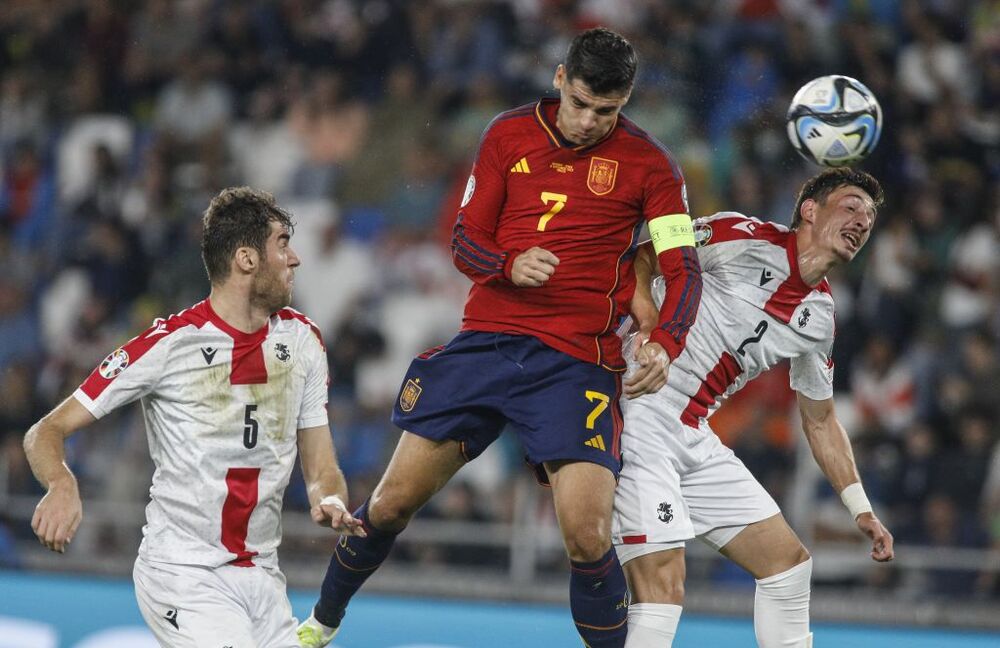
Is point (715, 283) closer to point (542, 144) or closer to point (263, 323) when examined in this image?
point (542, 144)

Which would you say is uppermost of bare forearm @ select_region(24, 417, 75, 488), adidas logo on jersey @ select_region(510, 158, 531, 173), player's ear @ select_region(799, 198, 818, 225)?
adidas logo on jersey @ select_region(510, 158, 531, 173)

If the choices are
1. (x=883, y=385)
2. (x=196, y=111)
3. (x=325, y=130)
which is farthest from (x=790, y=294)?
(x=196, y=111)

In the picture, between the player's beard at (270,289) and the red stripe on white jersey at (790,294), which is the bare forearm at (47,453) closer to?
the player's beard at (270,289)

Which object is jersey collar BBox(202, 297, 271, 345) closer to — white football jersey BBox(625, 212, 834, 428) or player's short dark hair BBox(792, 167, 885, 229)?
white football jersey BBox(625, 212, 834, 428)

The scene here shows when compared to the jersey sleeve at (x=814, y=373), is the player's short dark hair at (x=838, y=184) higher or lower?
higher

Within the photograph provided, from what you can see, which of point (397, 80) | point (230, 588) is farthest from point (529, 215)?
point (397, 80)

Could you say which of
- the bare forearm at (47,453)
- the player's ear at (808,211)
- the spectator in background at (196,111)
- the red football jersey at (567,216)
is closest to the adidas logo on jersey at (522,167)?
the red football jersey at (567,216)

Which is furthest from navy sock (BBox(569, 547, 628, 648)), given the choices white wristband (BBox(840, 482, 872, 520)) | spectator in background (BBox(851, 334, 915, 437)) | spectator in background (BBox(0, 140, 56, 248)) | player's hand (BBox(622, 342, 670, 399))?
spectator in background (BBox(0, 140, 56, 248))

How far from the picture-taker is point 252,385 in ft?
15.3

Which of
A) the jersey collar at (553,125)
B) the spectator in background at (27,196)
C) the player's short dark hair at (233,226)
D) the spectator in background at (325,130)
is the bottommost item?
the player's short dark hair at (233,226)

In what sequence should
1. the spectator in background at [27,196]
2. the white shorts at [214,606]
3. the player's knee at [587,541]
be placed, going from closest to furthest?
the white shorts at [214,606], the player's knee at [587,541], the spectator in background at [27,196]

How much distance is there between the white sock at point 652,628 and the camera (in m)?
4.97

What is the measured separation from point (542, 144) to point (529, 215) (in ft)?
0.80

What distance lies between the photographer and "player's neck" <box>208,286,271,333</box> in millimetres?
4707
